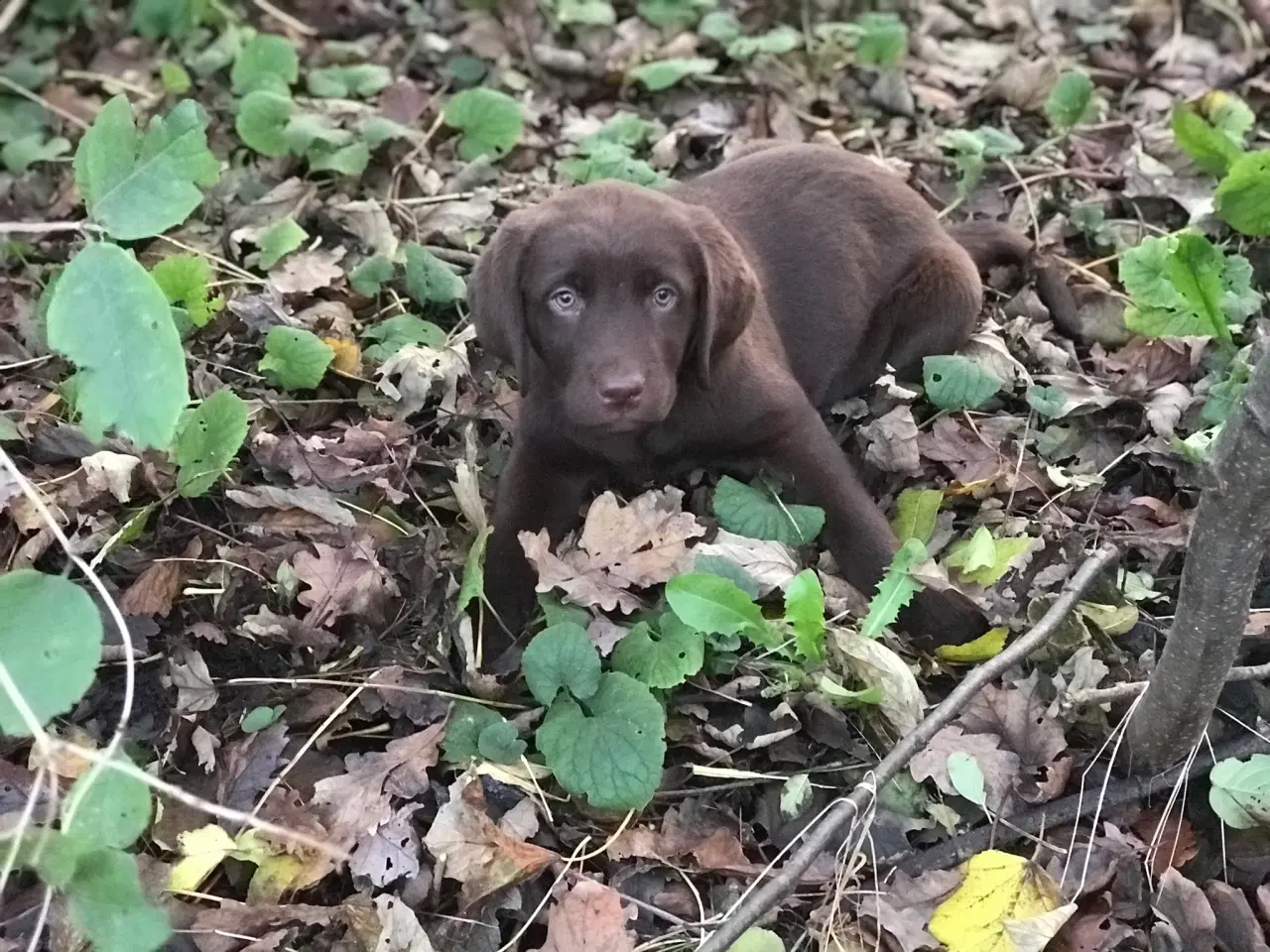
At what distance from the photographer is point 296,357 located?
310 centimetres

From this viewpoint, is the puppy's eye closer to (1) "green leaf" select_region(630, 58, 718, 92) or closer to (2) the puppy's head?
(2) the puppy's head

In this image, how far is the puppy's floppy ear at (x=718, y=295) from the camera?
9.18 feet

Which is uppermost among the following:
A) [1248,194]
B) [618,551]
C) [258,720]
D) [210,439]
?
[1248,194]

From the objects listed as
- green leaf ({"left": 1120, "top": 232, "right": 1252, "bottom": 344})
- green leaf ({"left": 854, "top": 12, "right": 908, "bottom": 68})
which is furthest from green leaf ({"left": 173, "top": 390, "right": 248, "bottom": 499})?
green leaf ({"left": 854, "top": 12, "right": 908, "bottom": 68})

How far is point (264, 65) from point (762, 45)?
1.91 m

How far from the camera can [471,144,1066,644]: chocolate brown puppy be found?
107 inches

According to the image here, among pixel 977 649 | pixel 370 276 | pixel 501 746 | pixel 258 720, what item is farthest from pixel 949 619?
pixel 370 276

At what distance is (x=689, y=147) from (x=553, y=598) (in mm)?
2260

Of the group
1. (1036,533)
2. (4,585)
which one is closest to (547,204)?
(1036,533)

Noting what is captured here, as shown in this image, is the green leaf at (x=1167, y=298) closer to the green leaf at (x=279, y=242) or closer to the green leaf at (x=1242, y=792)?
the green leaf at (x=1242, y=792)

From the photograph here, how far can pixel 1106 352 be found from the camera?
3.41 meters

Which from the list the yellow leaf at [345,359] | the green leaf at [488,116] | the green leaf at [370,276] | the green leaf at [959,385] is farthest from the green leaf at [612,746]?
the green leaf at [488,116]

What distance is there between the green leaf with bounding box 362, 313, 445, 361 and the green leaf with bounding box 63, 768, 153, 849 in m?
1.84

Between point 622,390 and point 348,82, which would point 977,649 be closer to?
point 622,390
